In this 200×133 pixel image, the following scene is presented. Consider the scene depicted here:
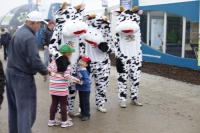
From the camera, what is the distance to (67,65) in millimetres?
4812

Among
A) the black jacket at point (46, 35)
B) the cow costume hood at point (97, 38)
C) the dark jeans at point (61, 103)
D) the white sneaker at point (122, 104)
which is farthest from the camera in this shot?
the black jacket at point (46, 35)

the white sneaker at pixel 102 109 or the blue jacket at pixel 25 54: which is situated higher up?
the blue jacket at pixel 25 54

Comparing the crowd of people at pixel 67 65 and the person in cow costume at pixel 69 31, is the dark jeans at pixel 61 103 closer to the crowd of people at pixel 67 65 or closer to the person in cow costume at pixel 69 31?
the crowd of people at pixel 67 65

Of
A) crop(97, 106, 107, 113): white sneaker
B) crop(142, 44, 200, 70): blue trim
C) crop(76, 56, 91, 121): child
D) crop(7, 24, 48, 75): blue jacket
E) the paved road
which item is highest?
crop(7, 24, 48, 75): blue jacket

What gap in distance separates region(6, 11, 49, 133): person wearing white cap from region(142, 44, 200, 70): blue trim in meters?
8.28

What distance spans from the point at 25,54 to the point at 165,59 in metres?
9.57

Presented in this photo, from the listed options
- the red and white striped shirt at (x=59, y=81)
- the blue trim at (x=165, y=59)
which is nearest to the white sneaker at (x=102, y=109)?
the red and white striped shirt at (x=59, y=81)

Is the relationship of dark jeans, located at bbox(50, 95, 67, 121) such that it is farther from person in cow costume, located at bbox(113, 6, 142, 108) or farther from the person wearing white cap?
person in cow costume, located at bbox(113, 6, 142, 108)

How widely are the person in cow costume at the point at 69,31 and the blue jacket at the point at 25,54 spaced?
1.21 metres

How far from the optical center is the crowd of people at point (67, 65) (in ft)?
13.0

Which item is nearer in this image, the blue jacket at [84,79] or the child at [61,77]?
the child at [61,77]

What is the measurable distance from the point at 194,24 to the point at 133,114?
6668mm

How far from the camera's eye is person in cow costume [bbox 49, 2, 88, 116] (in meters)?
5.25

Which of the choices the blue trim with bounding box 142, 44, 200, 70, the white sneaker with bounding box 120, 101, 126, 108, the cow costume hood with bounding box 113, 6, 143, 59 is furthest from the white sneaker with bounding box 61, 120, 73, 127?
the blue trim with bounding box 142, 44, 200, 70
